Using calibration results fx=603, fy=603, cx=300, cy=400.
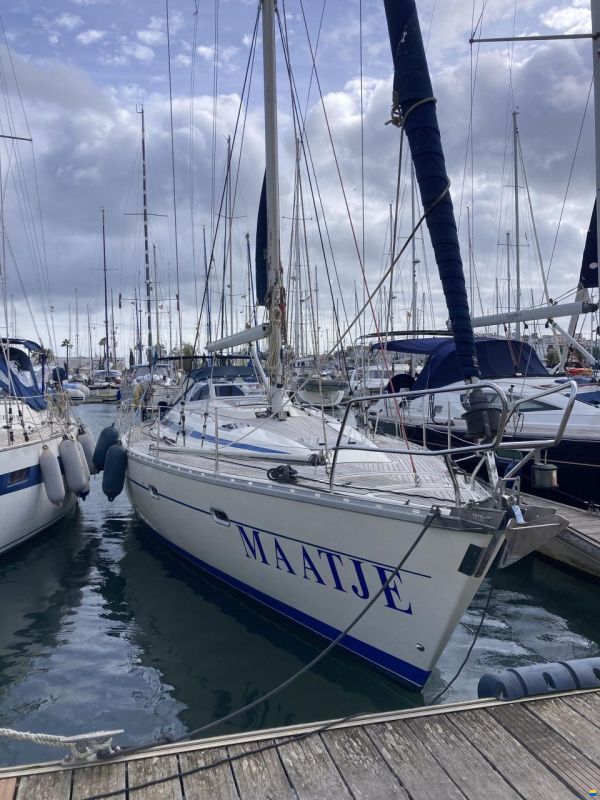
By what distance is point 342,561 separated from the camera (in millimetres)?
4930

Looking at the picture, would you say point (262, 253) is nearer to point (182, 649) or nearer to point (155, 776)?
point (182, 649)

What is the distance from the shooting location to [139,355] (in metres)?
39.9

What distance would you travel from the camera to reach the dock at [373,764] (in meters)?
2.91

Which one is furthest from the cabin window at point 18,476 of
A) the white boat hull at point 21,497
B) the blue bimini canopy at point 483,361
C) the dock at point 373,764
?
the blue bimini canopy at point 483,361

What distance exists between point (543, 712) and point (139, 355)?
3860 cm

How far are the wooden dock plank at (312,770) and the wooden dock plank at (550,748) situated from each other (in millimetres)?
1049

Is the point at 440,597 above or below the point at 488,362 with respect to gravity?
below

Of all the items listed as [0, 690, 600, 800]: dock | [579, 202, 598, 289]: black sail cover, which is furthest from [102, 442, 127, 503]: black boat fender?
[579, 202, 598, 289]: black sail cover

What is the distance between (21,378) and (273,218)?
22.3 ft

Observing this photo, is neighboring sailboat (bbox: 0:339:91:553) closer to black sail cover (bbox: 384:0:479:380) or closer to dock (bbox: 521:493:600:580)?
black sail cover (bbox: 384:0:479:380)

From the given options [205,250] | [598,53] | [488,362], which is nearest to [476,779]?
[598,53]

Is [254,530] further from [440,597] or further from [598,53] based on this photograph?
[598,53]

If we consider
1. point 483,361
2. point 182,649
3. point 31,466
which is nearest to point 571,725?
point 182,649

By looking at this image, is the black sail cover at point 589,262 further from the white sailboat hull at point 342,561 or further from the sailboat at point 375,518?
the white sailboat hull at point 342,561
